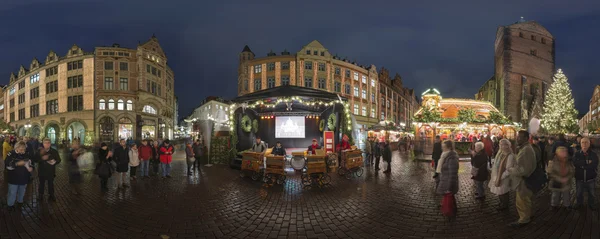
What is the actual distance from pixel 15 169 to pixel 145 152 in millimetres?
4135

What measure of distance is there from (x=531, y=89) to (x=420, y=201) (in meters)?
55.0

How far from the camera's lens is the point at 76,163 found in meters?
7.77

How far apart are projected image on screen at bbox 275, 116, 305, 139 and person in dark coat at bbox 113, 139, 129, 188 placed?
874 centimetres

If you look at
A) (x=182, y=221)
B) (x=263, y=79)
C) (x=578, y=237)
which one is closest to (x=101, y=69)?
(x=263, y=79)

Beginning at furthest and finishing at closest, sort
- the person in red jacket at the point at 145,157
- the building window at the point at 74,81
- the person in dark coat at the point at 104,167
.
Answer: the building window at the point at 74,81 → the person in red jacket at the point at 145,157 → the person in dark coat at the point at 104,167

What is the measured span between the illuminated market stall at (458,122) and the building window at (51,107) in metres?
47.0

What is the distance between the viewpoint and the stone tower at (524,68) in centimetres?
4447

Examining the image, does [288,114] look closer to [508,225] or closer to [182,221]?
[182,221]

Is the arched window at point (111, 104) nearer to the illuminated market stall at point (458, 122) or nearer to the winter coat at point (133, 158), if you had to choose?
the winter coat at point (133, 158)

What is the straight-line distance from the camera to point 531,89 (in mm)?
45594

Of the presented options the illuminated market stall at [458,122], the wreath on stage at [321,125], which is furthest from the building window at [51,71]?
the illuminated market stall at [458,122]

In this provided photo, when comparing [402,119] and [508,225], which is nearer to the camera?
[508,225]

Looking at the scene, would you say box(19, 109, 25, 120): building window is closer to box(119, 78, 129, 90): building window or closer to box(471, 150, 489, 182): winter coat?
box(119, 78, 129, 90): building window

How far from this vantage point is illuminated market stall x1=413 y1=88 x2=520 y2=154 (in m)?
18.5
